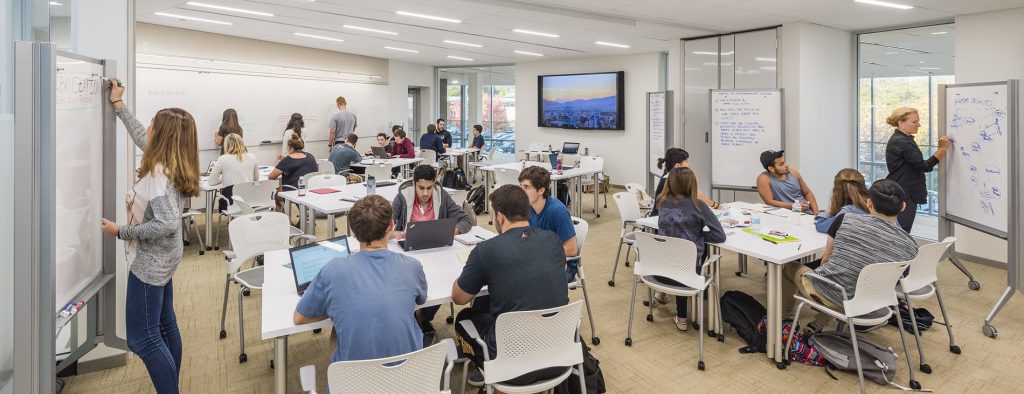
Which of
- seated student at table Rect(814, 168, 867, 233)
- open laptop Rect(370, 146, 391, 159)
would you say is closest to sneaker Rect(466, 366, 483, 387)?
seated student at table Rect(814, 168, 867, 233)

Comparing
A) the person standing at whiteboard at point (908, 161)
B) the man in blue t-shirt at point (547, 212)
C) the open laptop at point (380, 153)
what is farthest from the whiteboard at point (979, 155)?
the open laptop at point (380, 153)

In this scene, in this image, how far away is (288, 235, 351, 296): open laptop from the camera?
280cm

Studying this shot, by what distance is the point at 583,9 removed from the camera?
6910 mm

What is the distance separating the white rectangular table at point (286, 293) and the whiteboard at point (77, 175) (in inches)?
31.1

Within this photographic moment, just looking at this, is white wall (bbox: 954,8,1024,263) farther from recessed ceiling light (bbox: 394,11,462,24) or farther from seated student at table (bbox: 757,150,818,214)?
recessed ceiling light (bbox: 394,11,462,24)

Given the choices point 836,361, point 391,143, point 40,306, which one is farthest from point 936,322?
point 391,143

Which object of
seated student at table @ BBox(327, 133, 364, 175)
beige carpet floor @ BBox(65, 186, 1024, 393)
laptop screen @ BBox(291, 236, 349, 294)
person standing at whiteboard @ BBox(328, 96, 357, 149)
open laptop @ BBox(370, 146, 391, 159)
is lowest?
beige carpet floor @ BBox(65, 186, 1024, 393)

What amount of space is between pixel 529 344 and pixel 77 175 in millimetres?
2142

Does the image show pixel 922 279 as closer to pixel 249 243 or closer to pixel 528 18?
pixel 249 243

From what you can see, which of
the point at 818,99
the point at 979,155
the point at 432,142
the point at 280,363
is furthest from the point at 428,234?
the point at 432,142

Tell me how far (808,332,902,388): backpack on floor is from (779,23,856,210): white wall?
4309mm

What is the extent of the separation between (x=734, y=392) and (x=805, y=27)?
18.5ft

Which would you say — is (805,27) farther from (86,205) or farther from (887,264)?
(86,205)

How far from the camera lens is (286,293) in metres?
2.84
